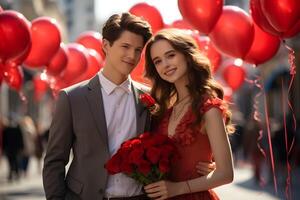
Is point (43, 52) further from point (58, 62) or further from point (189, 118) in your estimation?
point (189, 118)

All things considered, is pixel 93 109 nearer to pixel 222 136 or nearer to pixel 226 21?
pixel 222 136

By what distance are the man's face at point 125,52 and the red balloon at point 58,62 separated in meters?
4.40

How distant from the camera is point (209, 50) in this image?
28.2 feet

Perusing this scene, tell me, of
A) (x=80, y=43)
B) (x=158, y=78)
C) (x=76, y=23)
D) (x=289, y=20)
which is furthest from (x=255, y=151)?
(x=76, y=23)

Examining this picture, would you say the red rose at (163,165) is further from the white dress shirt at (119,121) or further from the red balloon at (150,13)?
the red balloon at (150,13)

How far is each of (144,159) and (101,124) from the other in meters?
0.45

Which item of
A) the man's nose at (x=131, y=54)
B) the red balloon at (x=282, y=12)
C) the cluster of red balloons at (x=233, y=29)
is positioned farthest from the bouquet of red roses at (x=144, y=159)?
the cluster of red balloons at (x=233, y=29)

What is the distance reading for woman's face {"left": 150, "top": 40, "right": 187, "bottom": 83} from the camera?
4180 mm

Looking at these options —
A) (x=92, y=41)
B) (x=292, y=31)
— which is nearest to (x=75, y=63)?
(x=92, y=41)

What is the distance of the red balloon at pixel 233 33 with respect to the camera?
23.3 feet

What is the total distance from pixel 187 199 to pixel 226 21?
357 centimetres

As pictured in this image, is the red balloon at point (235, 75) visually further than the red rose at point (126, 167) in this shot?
Yes

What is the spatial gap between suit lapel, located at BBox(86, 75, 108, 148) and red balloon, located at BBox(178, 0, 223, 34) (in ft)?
8.87

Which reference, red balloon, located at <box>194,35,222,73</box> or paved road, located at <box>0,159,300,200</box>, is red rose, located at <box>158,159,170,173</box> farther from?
paved road, located at <box>0,159,300,200</box>
